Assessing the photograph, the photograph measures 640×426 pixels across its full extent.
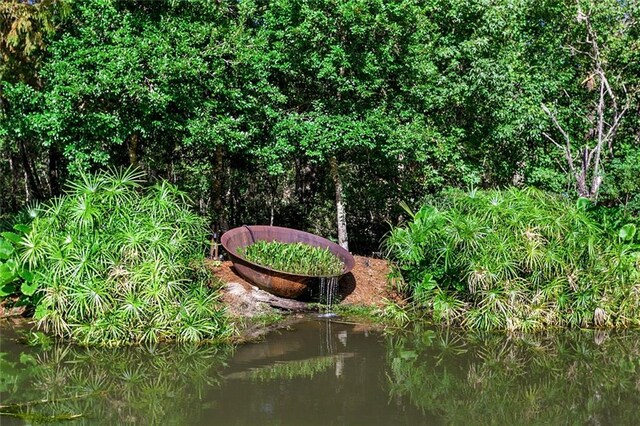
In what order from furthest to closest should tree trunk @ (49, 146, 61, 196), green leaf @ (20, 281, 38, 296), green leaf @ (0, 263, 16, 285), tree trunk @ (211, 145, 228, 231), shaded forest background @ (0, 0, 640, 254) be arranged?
tree trunk @ (49, 146, 61, 196) < tree trunk @ (211, 145, 228, 231) < shaded forest background @ (0, 0, 640, 254) < green leaf @ (0, 263, 16, 285) < green leaf @ (20, 281, 38, 296)

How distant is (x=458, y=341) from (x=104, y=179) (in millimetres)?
5602

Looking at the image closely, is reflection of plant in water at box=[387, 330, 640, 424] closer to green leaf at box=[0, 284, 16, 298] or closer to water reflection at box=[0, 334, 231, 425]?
water reflection at box=[0, 334, 231, 425]

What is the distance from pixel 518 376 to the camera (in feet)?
23.7

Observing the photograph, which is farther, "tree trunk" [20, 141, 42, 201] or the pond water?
"tree trunk" [20, 141, 42, 201]

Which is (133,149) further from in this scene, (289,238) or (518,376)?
(518,376)

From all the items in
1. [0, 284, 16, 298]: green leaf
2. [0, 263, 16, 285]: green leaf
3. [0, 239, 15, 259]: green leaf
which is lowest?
[0, 284, 16, 298]: green leaf

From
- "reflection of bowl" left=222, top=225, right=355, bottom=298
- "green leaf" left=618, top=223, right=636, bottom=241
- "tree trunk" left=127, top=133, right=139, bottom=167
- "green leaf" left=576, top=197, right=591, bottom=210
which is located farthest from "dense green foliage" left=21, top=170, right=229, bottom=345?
"green leaf" left=618, top=223, right=636, bottom=241

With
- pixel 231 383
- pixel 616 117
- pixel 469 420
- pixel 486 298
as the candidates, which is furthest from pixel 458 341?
pixel 616 117

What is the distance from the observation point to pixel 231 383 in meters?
6.66

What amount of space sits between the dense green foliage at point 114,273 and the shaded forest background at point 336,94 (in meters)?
1.96

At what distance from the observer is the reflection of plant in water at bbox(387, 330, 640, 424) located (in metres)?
6.13

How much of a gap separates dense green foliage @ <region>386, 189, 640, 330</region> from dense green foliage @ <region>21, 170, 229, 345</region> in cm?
358

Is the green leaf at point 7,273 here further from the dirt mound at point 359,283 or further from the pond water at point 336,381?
the dirt mound at point 359,283

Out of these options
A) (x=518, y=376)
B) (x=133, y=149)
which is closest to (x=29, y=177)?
(x=133, y=149)
